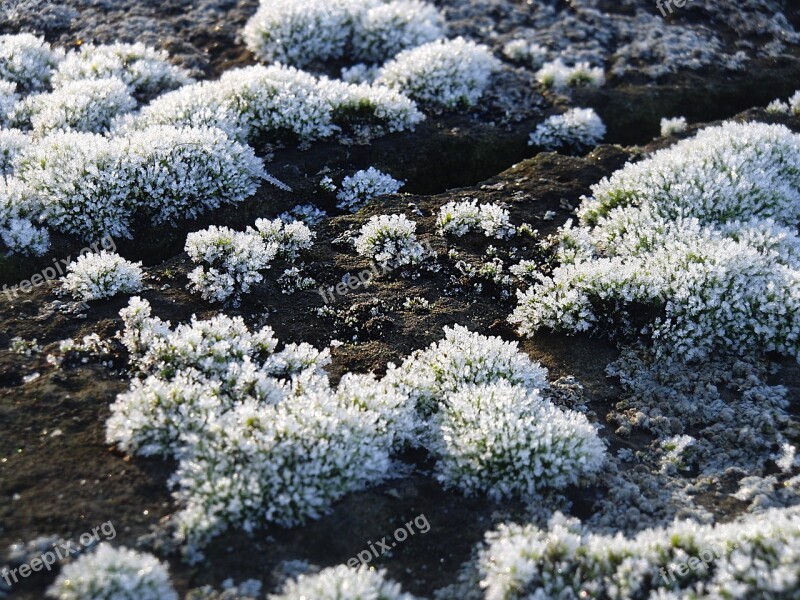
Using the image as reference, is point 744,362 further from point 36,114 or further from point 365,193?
point 36,114

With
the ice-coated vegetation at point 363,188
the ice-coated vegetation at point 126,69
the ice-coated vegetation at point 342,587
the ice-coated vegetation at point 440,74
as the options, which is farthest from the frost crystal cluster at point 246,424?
the ice-coated vegetation at point 440,74

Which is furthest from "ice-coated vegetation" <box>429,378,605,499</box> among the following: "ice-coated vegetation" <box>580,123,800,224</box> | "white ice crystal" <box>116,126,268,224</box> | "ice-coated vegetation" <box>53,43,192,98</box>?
"ice-coated vegetation" <box>53,43,192,98</box>

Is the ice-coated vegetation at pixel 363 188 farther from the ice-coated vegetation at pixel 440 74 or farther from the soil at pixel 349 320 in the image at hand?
the ice-coated vegetation at pixel 440 74

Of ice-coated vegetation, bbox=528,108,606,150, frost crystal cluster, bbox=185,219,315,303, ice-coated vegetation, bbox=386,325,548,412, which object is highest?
frost crystal cluster, bbox=185,219,315,303

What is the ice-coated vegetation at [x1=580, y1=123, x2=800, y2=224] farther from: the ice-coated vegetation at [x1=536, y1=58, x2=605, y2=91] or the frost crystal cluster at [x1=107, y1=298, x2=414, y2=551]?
the frost crystal cluster at [x1=107, y1=298, x2=414, y2=551]

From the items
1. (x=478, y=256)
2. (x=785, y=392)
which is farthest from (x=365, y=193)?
(x=785, y=392)

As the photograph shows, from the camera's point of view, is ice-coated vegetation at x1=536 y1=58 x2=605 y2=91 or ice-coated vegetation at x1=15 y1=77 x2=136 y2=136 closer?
ice-coated vegetation at x1=15 y1=77 x2=136 y2=136

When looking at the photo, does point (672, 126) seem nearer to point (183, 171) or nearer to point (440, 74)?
point (440, 74)
